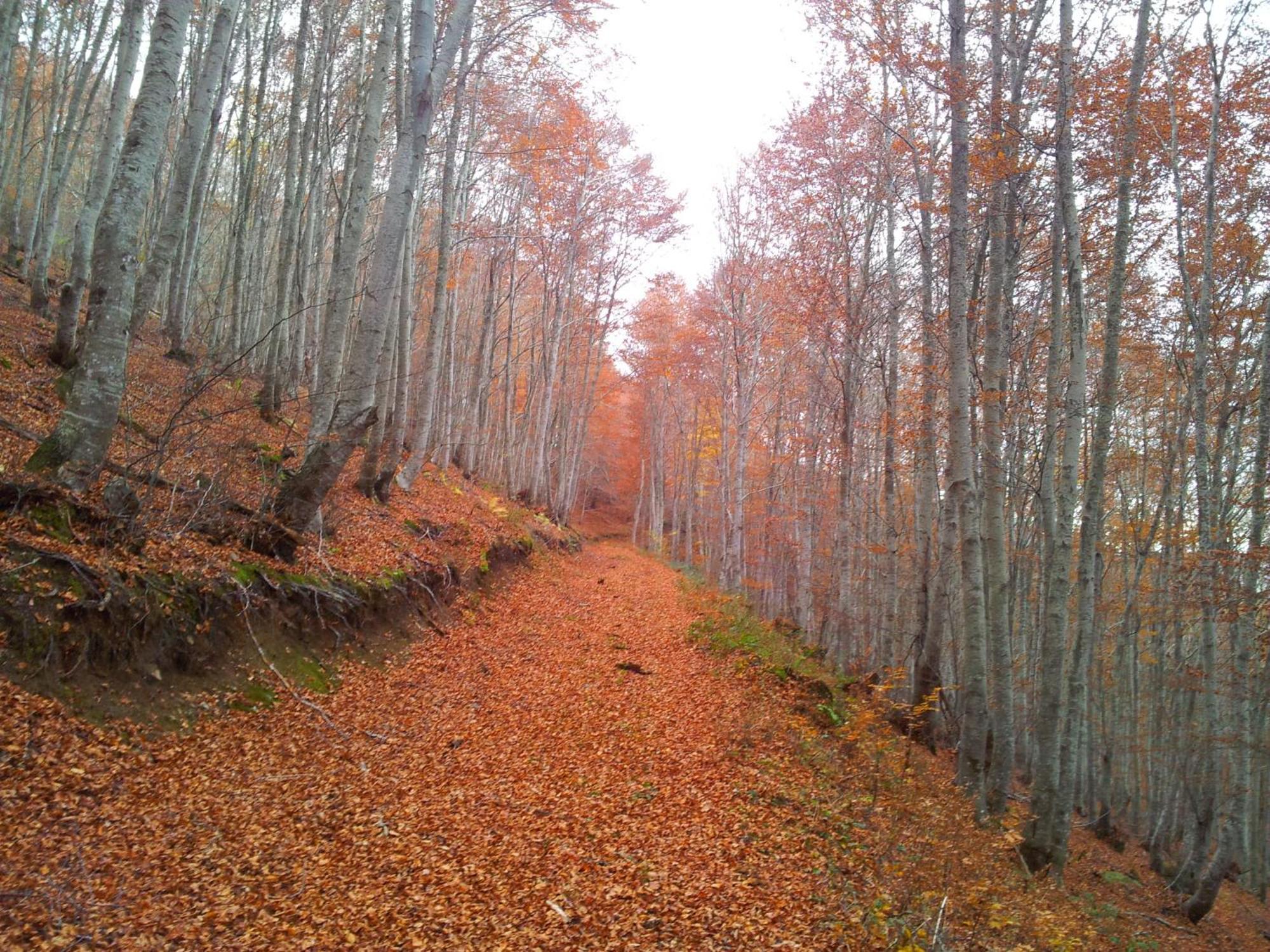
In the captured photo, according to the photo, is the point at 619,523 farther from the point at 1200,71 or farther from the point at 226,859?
the point at 226,859

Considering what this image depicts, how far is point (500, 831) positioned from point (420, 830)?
51 cm

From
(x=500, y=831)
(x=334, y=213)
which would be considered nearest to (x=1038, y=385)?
(x=500, y=831)

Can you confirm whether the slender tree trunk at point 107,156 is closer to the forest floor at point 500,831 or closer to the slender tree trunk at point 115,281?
the slender tree trunk at point 115,281

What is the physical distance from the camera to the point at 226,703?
461cm

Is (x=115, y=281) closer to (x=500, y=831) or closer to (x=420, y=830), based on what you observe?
(x=420, y=830)

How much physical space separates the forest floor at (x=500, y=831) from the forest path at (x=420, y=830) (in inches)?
0.6

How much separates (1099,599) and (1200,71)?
29.4ft

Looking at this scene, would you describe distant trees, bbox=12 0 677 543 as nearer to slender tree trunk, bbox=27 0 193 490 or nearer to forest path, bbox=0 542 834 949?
slender tree trunk, bbox=27 0 193 490

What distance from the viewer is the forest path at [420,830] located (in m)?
3.01

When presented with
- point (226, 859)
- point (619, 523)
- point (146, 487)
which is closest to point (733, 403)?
point (146, 487)

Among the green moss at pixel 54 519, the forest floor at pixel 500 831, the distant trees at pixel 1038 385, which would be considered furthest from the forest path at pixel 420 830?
the distant trees at pixel 1038 385

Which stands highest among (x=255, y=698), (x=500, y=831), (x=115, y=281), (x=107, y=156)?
(x=107, y=156)

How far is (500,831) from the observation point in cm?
421

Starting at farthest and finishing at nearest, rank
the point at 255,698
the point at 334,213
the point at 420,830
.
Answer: the point at 334,213 → the point at 255,698 → the point at 420,830
